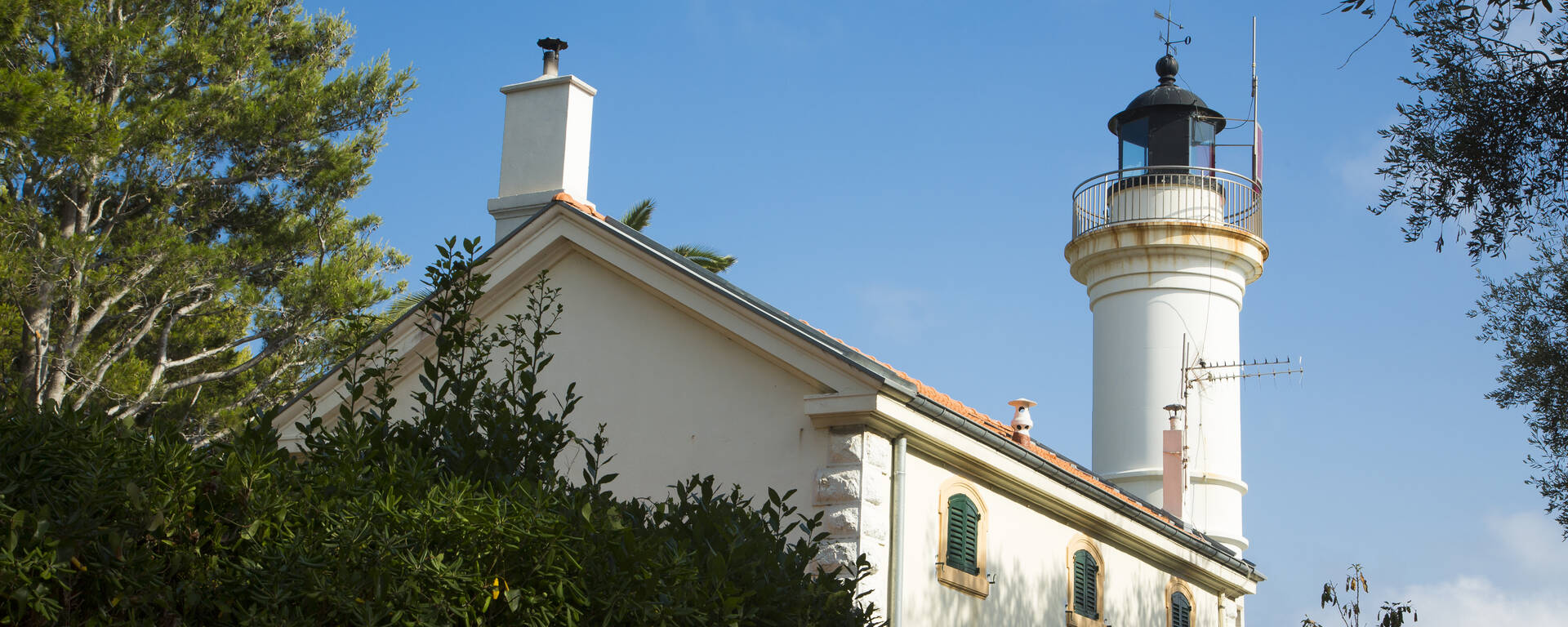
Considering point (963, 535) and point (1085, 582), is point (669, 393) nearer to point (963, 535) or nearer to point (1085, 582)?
point (963, 535)

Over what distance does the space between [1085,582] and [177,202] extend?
64.1 feet

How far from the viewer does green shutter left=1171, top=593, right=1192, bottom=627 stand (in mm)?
17766

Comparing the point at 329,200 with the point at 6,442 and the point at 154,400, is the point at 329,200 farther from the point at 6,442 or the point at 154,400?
the point at 6,442

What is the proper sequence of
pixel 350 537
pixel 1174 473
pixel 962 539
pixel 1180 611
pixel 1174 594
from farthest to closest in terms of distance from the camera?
1. pixel 1174 473
2. pixel 1180 611
3. pixel 1174 594
4. pixel 962 539
5. pixel 350 537

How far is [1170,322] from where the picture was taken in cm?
2542

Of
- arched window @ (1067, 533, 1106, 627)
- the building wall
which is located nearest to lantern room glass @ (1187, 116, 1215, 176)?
arched window @ (1067, 533, 1106, 627)

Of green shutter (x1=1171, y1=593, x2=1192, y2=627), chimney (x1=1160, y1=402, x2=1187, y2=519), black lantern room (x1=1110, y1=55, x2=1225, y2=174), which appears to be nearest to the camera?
green shutter (x1=1171, y1=593, x2=1192, y2=627)

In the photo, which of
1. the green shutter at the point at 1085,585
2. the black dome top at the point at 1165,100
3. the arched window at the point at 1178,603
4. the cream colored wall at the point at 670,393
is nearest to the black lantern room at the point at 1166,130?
the black dome top at the point at 1165,100

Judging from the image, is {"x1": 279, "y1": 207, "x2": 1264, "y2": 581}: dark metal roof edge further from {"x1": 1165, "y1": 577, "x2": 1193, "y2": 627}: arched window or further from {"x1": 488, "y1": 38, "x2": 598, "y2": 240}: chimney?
{"x1": 1165, "y1": 577, "x2": 1193, "y2": 627}: arched window

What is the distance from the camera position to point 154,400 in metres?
25.6

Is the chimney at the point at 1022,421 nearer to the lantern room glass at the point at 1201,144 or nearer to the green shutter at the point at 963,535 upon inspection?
the green shutter at the point at 963,535

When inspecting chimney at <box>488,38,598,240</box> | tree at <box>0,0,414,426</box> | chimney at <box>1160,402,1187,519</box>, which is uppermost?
tree at <box>0,0,414,426</box>

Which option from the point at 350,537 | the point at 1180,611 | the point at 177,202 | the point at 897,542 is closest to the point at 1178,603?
the point at 1180,611

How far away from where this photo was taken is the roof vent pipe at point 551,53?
607 inches
